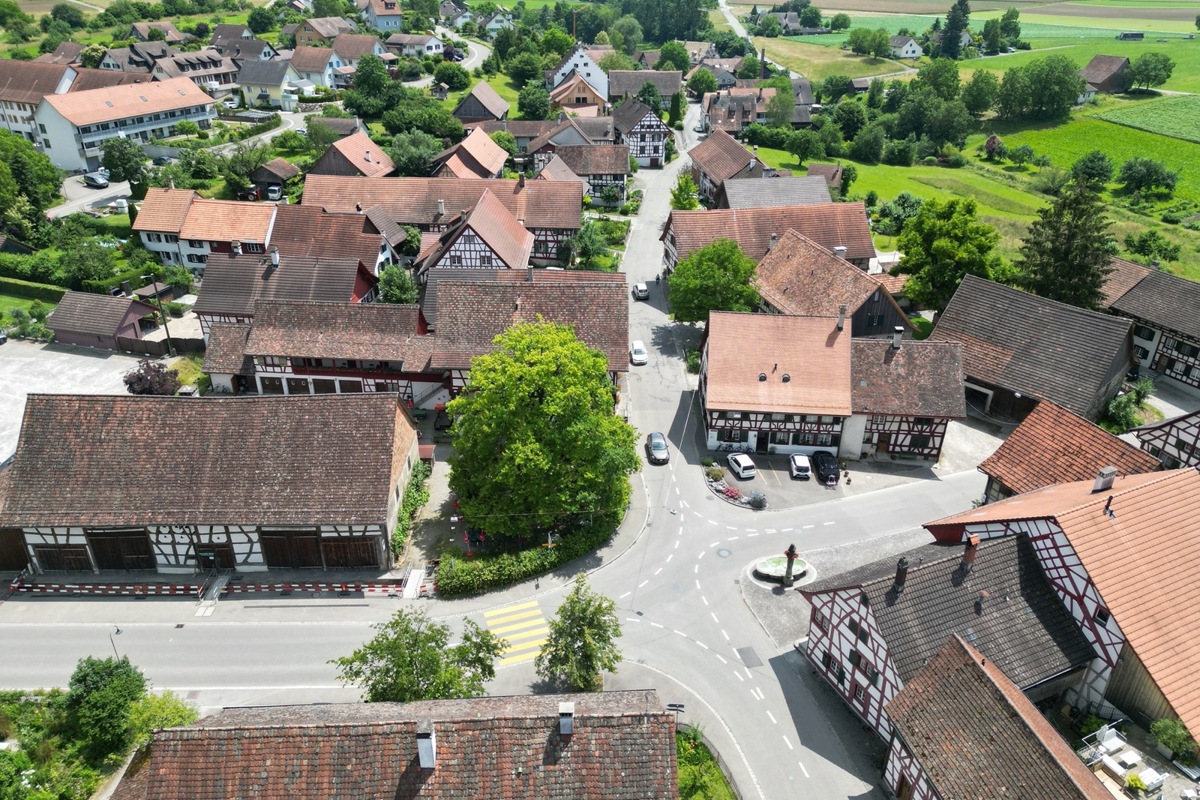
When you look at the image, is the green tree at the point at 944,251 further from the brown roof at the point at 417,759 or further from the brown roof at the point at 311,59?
the brown roof at the point at 311,59

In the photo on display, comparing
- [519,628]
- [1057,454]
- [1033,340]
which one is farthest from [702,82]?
[519,628]

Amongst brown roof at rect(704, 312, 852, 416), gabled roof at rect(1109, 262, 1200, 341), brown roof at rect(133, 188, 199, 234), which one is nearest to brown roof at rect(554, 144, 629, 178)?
brown roof at rect(133, 188, 199, 234)

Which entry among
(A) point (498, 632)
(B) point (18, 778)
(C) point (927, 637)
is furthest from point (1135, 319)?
(B) point (18, 778)

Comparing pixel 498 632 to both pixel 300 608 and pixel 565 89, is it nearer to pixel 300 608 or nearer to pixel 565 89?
pixel 300 608

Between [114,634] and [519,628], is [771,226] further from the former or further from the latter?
[114,634]

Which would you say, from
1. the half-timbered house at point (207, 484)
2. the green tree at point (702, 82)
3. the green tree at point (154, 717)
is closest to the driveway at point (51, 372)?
the half-timbered house at point (207, 484)

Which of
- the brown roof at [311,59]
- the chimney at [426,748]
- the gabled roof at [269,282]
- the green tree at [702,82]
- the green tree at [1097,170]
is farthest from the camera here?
the green tree at [702,82]

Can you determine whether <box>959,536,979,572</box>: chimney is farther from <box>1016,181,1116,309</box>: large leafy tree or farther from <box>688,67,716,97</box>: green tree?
<box>688,67,716,97</box>: green tree
